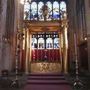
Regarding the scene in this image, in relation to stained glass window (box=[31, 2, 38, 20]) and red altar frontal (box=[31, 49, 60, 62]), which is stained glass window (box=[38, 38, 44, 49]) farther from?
stained glass window (box=[31, 2, 38, 20])

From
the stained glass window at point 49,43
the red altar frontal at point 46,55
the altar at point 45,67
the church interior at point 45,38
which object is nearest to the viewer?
the church interior at point 45,38

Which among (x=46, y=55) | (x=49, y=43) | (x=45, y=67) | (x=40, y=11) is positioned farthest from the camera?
(x=40, y=11)

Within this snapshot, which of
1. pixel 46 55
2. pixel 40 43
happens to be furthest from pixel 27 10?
pixel 46 55

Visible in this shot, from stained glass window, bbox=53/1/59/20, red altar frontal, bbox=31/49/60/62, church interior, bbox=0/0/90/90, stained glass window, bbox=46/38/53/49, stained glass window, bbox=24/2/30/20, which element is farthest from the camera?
stained glass window, bbox=53/1/59/20

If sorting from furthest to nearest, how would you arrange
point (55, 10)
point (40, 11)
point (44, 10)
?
point (55, 10), point (40, 11), point (44, 10)

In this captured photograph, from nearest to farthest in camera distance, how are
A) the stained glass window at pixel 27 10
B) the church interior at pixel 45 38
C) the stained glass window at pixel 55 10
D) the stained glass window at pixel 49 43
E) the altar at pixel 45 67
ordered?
the church interior at pixel 45 38 < the altar at pixel 45 67 < the stained glass window at pixel 49 43 < the stained glass window at pixel 27 10 < the stained glass window at pixel 55 10

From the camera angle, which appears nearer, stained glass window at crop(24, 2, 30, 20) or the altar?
the altar

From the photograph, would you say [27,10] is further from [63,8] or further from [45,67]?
[45,67]

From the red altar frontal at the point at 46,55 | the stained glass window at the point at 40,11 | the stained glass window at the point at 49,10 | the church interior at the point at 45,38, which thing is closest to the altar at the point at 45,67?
the church interior at the point at 45,38

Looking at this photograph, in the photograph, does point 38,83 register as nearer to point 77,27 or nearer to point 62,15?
point 77,27

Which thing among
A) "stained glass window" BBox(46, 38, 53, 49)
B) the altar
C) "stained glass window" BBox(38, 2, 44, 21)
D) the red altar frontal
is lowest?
the altar

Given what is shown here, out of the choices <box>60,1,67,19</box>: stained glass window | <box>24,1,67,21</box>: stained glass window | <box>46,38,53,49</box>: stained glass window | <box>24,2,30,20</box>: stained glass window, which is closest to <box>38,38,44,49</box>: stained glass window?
<box>46,38,53,49</box>: stained glass window

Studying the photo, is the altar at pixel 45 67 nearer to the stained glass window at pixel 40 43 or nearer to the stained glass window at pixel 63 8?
the stained glass window at pixel 40 43

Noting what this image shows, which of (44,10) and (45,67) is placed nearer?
(45,67)
